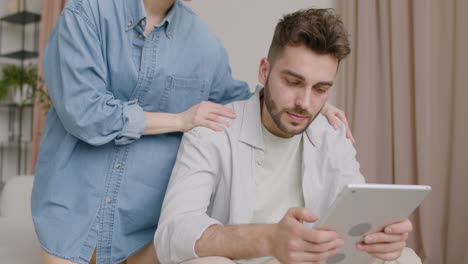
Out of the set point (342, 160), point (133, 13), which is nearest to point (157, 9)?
point (133, 13)

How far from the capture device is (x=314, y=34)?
1.24 m

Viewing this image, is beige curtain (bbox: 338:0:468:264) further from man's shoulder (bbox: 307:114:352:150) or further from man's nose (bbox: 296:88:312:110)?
man's nose (bbox: 296:88:312:110)

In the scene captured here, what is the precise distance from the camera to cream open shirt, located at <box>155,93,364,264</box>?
1.12m

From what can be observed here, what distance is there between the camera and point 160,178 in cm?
135

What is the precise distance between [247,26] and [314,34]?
189 centimetres

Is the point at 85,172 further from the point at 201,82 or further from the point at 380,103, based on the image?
the point at 380,103

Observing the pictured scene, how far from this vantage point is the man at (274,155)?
3.74 ft

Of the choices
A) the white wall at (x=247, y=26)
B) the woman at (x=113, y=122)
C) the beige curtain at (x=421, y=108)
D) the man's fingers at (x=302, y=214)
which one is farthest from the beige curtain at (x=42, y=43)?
the man's fingers at (x=302, y=214)

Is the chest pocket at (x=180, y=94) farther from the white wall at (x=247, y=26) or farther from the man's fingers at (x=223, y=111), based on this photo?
the white wall at (x=247, y=26)

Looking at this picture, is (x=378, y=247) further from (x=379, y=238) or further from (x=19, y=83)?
(x=19, y=83)

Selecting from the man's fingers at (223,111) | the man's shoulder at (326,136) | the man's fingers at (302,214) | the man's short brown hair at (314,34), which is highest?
the man's short brown hair at (314,34)

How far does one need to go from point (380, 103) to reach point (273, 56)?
138 centimetres

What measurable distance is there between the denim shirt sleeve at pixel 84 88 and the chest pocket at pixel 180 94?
0.43 ft

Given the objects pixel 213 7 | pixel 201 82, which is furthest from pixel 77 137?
pixel 213 7
